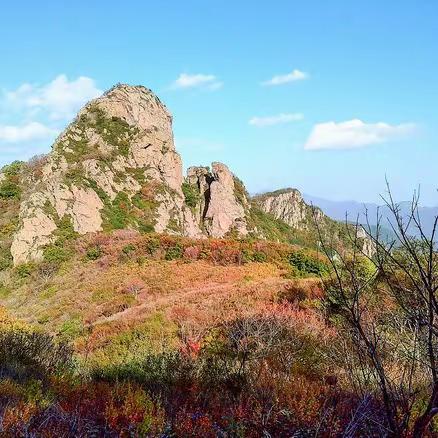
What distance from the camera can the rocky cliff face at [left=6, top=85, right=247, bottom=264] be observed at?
39.5 metres

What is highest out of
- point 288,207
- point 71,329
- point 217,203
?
point 288,207

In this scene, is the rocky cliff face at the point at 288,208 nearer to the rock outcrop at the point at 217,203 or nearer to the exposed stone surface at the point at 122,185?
the exposed stone surface at the point at 122,185

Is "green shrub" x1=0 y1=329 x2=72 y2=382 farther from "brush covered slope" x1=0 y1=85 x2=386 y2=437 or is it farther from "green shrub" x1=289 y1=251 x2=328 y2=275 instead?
"green shrub" x1=289 y1=251 x2=328 y2=275

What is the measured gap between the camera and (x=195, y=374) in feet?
34.1

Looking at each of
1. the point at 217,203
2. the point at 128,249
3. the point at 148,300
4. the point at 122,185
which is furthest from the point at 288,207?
the point at 148,300

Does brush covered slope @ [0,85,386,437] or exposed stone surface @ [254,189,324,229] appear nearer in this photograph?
brush covered slope @ [0,85,386,437]

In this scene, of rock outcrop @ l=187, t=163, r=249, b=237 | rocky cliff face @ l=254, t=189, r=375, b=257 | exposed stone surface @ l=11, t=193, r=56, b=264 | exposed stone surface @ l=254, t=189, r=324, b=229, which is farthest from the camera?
exposed stone surface @ l=254, t=189, r=324, b=229

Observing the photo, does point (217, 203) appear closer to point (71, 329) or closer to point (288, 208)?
point (71, 329)

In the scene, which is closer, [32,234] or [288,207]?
[32,234]

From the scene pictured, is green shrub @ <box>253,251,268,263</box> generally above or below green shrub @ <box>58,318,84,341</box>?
above

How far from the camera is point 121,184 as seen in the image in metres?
47.2

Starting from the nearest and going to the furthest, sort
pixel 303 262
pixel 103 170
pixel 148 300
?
pixel 148 300
pixel 303 262
pixel 103 170

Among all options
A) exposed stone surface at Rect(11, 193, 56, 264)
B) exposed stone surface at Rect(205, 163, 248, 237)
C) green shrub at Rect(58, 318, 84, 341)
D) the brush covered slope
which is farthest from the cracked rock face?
green shrub at Rect(58, 318, 84, 341)

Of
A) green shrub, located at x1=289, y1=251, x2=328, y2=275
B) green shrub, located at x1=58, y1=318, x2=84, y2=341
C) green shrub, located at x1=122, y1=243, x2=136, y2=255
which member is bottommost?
green shrub, located at x1=58, y1=318, x2=84, y2=341
